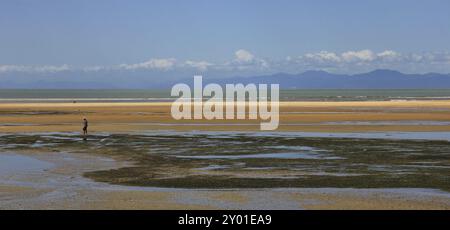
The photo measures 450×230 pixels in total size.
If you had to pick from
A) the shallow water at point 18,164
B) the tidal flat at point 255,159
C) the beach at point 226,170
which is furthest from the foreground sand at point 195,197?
the shallow water at point 18,164

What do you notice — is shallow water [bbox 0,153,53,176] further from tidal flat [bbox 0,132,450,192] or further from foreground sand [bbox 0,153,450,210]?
foreground sand [bbox 0,153,450,210]

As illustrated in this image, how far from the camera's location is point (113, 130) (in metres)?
43.3

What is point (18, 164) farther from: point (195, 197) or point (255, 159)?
point (195, 197)

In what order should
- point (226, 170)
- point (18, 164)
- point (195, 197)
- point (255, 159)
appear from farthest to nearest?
point (255, 159)
point (18, 164)
point (226, 170)
point (195, 197)

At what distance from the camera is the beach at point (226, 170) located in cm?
1756

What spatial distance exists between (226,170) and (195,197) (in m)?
5.28

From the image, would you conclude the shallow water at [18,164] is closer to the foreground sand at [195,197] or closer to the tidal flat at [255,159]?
the tidal flat at [255,159]

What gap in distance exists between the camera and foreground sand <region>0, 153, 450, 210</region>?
16.8m

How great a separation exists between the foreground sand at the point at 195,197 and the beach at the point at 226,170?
1.0 inches

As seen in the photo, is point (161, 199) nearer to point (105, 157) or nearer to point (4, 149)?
point (105, 157)

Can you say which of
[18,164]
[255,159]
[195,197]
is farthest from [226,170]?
[18,164]

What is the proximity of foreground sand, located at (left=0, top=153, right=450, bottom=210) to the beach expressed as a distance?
3 centimetres

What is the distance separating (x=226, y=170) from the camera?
23.2 m
